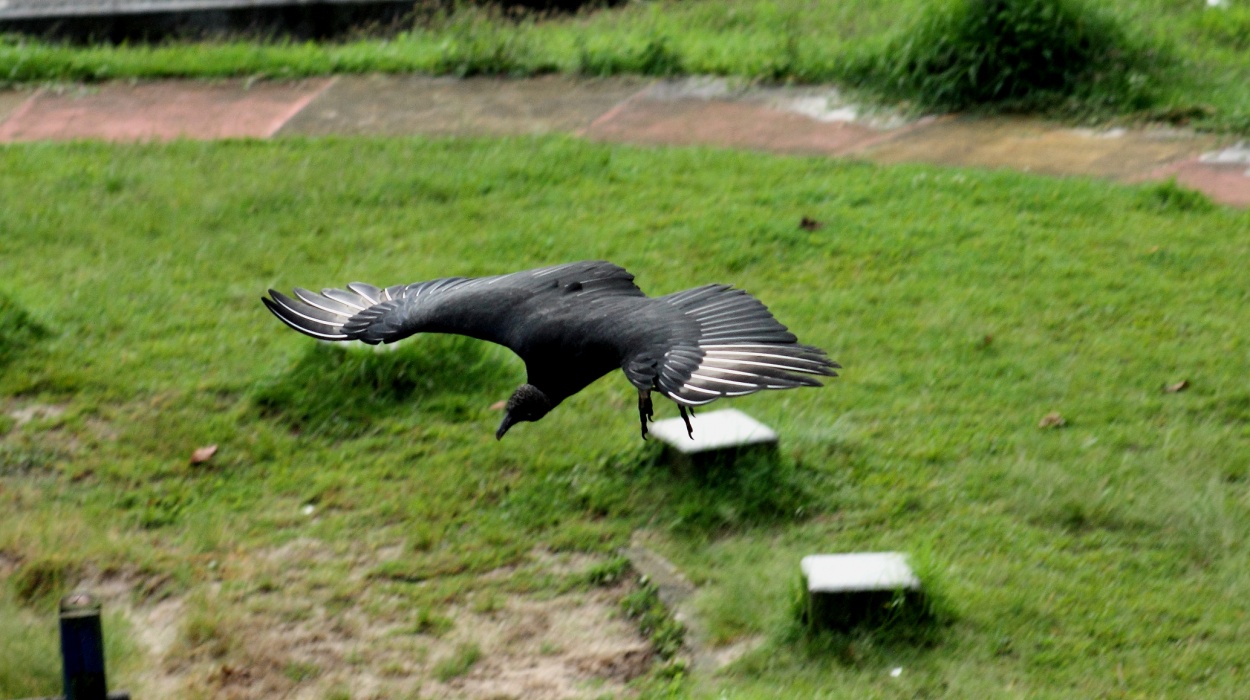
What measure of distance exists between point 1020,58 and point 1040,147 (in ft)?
2.20

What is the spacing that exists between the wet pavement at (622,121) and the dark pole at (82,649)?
5.56 meters

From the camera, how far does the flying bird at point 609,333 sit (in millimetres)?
2807

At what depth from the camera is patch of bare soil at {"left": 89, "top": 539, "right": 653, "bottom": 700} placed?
427cm

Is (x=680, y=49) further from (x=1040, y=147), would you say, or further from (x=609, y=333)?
(x=609, y=333)

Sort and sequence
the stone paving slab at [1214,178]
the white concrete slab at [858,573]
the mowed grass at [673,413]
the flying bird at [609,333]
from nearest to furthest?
the flying bird at [609,333], the white concrete slab at [858,573], the mowed grass at [673,413], the stone paving slab at [1214,178]

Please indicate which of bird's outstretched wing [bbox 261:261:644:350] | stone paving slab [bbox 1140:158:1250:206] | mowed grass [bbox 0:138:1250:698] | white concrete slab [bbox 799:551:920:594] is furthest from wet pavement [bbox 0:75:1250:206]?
bird's outstretched wing [bbox 261:261:644:350]

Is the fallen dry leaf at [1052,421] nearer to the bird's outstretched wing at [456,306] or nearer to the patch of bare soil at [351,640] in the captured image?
the patch of bare soil at [351,640]

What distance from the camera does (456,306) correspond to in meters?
3.29

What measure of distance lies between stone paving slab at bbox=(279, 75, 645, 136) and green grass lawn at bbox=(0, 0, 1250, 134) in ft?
0.58

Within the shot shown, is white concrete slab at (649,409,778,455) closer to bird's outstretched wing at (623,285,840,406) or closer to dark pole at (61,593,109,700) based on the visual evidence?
bird's outstretched wing at (623,285,840,406)

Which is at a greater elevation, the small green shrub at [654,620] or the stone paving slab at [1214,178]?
the stone paving slab at [1214,178]

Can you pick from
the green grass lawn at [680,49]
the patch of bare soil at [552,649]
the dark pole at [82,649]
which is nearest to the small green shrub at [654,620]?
the patch of bare soil at [552,649]

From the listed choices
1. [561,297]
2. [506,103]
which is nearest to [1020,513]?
[561,297]

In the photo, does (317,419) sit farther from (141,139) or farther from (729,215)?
(141,139)
